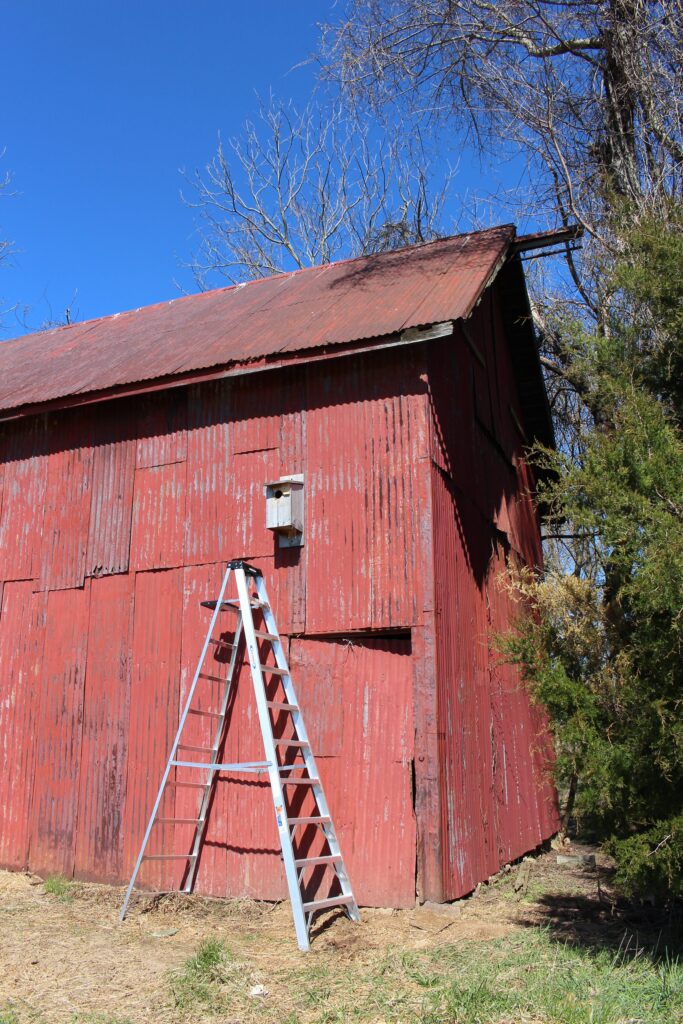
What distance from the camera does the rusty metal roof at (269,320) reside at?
29.7ft

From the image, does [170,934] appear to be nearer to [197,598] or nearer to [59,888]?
[59,888]

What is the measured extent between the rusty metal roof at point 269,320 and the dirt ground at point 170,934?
206 inches

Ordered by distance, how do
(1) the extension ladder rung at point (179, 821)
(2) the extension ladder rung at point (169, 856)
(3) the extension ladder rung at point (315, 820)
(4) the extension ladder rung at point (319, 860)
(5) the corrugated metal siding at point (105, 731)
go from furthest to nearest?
(5) the corrugated metal siding at point (105, 731) → (1) the extension ladder rung at point (179, 821) → (2) the extension ladder rung at point (169, 856) → (3) the extension ladder rung at point (315, 820) → (4) the extension ladder rung at point (319, 860)

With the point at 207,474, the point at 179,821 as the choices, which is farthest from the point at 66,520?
the point at 179,821

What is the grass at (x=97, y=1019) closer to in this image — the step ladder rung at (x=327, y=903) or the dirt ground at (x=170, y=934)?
the dirt ground at (x=170, y=934)

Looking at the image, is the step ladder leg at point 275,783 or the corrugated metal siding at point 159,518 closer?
the step ladder leg at point 275,783

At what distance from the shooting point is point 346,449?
28.7ft

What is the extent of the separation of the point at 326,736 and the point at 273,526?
81.7 inches

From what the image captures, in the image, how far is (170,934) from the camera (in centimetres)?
722

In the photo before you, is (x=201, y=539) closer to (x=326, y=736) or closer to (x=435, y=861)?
(x=326, y=736)

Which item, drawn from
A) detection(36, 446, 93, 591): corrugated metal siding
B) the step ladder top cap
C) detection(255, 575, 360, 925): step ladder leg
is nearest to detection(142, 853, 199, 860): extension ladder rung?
Answer: detection(255, 575, 360, 925): step ladder leg

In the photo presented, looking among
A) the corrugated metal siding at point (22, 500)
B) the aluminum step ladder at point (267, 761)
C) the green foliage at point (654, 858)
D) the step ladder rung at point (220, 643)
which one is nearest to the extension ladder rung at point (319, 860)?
the aluminum step ladder at point (267, 761)

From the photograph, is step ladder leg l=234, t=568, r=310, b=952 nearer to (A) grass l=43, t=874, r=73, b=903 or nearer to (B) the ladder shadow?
(B) the ladder shadow

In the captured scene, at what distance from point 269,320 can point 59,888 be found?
6.53 metres
